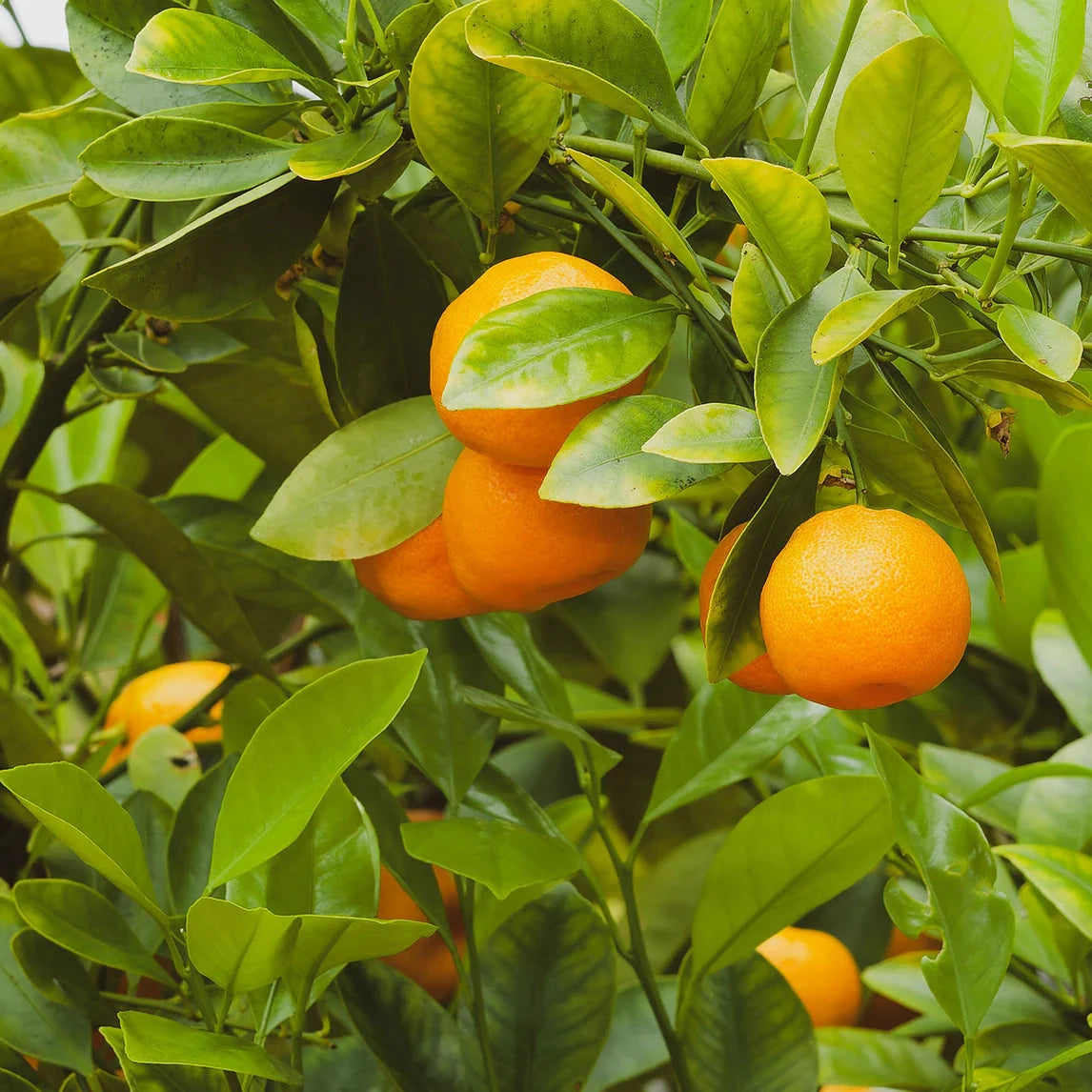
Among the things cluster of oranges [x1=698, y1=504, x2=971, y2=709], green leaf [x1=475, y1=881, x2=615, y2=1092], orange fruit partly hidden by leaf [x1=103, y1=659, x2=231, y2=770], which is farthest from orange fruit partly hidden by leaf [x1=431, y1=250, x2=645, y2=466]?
orange fruit partly hidden by leaf [x1=103, y1=659, x2=231, y2=770]

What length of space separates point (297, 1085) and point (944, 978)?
317 millimetres

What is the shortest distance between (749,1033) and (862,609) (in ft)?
1.22

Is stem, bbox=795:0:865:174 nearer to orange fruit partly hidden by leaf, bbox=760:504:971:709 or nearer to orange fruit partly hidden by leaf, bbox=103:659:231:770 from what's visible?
orange fruit partly hidden by leaf, bbox=760:504:971:709

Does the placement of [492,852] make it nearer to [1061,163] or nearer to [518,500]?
[518,500]

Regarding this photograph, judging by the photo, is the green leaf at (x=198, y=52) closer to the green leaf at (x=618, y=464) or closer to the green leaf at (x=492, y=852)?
the green leaf at (x=618, y=464)

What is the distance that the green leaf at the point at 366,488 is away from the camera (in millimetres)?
529

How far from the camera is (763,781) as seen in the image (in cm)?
97

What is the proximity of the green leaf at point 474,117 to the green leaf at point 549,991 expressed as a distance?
43 cm

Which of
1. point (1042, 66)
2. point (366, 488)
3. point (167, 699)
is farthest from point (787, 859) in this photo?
point (167, 699)

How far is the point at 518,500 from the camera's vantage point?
0.49m

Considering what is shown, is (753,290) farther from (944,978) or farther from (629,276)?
(944,978)

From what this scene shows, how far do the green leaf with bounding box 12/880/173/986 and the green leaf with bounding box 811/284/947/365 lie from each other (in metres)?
0.40

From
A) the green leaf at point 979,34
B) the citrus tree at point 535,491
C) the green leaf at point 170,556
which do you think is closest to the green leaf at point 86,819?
the citrus tree at point 535,491

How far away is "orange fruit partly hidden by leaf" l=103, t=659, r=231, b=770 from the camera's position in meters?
0.94
